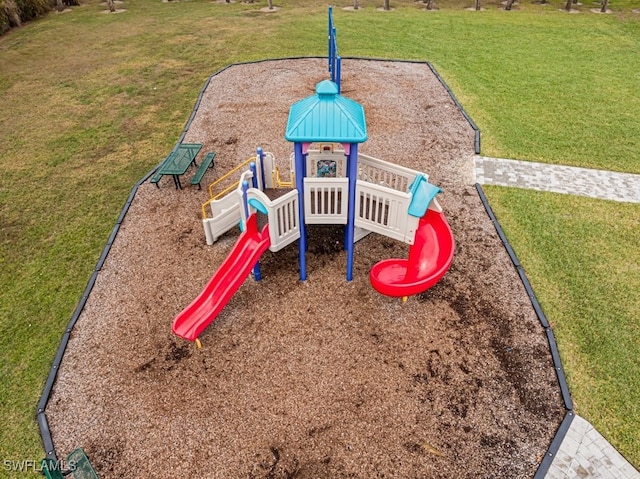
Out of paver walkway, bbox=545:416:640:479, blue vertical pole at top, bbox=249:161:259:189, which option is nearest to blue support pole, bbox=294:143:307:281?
blue vertical pole at top, bbox=249:161:259:189

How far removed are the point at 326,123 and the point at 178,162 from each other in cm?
608

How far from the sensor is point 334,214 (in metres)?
8.03

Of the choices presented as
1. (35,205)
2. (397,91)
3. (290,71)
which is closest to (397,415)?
(35,205)

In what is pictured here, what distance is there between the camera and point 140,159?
41.2 ft

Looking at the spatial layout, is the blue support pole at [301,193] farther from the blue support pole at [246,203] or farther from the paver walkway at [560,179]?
the paver walkway at [560,179]

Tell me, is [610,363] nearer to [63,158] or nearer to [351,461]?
[351,461]

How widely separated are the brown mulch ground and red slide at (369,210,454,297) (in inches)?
23.2

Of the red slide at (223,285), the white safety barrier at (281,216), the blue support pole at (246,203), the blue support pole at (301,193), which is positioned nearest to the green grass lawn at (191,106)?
the red slide at (223,285)

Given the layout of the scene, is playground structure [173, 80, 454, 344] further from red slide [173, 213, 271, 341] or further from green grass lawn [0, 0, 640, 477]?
green grass lawn [0, 0, 640, 477]

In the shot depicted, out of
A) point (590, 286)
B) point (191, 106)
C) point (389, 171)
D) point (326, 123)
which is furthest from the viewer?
point (191, 106)

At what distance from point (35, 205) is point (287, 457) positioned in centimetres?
911

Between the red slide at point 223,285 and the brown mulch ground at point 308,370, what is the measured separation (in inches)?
16.2

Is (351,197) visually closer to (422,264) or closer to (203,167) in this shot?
(422,264)

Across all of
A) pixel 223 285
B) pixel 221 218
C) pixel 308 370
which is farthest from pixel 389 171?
pixel 308 370
